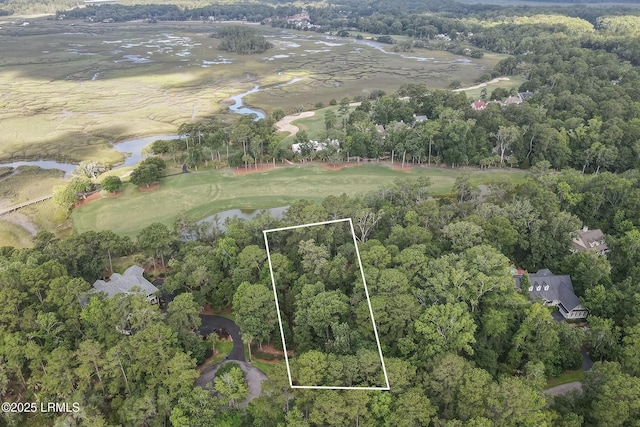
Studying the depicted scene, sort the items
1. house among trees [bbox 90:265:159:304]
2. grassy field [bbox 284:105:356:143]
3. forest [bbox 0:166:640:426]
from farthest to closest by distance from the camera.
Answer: grassy field [bbox 284:105:356:143] < house among trees [bbox 90:265:159:304] < forest [bbox 0:166:640:426]

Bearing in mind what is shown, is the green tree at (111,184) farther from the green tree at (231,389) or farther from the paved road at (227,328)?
the green tree at (231,389)

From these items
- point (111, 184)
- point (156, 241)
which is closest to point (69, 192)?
point (111, 184)

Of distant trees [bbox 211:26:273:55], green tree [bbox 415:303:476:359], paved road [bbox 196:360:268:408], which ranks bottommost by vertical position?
paved road [bbox 196:360:268:408]

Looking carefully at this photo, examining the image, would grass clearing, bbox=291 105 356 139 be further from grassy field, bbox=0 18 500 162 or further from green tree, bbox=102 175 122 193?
green tree, bbox=102 175 122 193

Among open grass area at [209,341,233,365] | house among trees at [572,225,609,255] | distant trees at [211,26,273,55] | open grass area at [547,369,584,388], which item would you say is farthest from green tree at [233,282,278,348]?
distant trees at [211,26,273,55]

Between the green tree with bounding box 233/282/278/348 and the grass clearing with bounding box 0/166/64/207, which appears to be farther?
the grass clearing with bounding box 0/166/64/207

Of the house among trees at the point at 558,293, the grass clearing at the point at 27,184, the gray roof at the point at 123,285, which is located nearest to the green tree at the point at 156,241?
the gray roof at the point at 123,285
